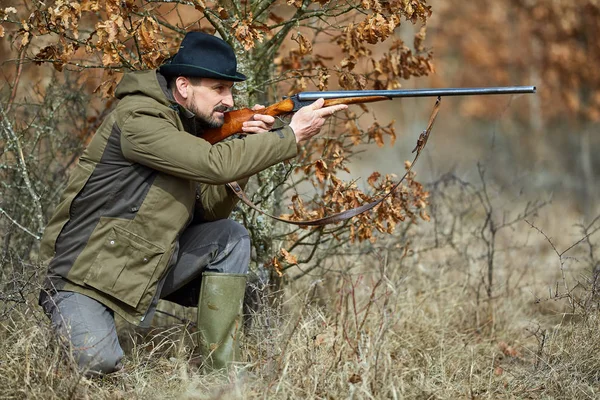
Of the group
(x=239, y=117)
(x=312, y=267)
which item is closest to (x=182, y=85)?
(x=239, y=117)

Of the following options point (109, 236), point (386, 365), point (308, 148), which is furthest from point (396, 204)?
point (109, 236)

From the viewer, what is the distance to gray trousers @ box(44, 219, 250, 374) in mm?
3961

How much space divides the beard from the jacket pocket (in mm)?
806

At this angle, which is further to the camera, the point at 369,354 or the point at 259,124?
the point at 259,124

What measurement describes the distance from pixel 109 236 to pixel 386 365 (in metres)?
1.65

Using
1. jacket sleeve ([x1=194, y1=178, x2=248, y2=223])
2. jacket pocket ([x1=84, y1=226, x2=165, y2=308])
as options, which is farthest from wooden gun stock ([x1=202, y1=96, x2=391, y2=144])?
jacket pocket ([x1=84, y1=226, x2=165, y2=308])

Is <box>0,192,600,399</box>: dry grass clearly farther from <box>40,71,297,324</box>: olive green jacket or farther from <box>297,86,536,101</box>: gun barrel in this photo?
<box>297,86,536,101</box>: gun barrel

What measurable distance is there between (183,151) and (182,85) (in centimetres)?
51

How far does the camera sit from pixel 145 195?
415cm

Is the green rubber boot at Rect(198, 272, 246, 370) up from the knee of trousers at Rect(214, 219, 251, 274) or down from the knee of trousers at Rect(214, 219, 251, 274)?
down

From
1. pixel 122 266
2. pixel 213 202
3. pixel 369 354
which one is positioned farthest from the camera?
pixel 213 202

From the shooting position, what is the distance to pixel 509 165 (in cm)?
1522

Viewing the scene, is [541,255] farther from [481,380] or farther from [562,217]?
[481,380]

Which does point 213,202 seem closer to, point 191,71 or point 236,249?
→ point 236,249
